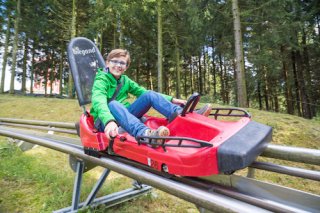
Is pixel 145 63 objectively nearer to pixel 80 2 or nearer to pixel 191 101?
pixel 80 2

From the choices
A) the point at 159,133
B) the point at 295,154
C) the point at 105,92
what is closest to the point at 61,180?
the point at 105,92

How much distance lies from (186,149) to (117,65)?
5.25 feet

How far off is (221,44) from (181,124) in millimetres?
16795

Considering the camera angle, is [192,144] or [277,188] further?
[192,144]

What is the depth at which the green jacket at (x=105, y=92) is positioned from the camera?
2678 millimetres

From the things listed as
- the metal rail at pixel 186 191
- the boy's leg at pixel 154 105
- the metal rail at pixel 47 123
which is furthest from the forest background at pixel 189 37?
the metal rail at pixel 186 191

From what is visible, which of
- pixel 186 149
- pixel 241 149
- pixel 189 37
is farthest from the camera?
pixel 189 37

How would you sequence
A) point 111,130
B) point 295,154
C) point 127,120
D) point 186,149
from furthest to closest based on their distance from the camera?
point 127,120 → point 111,130 → point 186,149 → point 295,154

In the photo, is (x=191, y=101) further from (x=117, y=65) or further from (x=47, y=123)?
(x=47, y=123)

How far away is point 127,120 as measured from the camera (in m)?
2.61

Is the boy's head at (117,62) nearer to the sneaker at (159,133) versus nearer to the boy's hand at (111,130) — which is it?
the boy's hand at (111,130)

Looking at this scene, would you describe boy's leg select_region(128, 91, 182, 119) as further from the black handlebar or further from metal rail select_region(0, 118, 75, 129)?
metal rail select_region(0, 118, 75, 129)

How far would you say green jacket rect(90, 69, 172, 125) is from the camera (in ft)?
8.79

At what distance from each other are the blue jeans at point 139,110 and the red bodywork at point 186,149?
102 millimetres
